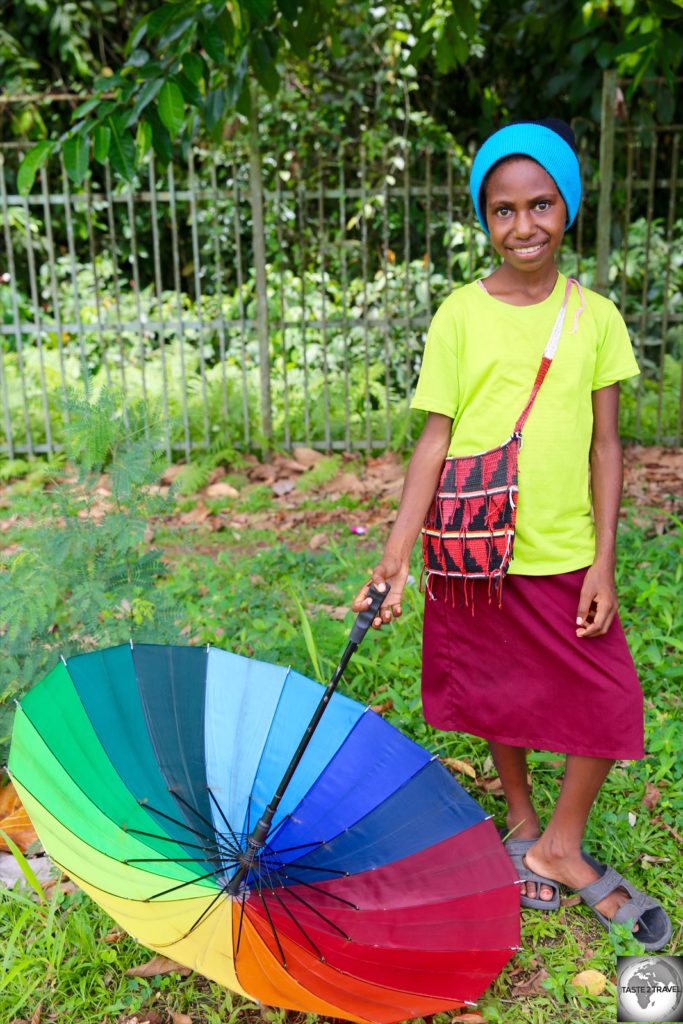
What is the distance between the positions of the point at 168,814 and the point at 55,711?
0.33 metres

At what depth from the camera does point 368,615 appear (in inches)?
75.4

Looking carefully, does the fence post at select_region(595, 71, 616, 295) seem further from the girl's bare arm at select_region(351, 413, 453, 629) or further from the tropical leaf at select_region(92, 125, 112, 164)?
the girl's bare arm at select_region(351, 413, 453, 629)

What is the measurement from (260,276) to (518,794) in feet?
14.3

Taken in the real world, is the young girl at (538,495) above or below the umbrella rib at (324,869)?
above

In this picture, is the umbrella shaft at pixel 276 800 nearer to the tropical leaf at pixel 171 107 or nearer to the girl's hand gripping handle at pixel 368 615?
the girl's hand gripping handle at pixel 368 615

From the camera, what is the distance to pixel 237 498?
5531 mm

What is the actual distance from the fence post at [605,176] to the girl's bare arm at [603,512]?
3867mm

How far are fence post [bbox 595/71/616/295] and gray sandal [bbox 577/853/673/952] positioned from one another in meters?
4.17

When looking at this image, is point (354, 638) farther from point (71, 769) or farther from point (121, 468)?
point (121, 468)

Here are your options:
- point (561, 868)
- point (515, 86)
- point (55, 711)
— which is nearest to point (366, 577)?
point (561, 868)

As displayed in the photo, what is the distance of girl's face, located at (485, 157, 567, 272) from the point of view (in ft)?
6.66

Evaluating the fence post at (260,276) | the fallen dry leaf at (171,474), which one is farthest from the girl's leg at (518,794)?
the fence post at (260,276)

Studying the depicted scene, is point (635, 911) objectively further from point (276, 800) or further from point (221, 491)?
point (221, 491)

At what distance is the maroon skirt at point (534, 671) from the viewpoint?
219 centimetres
